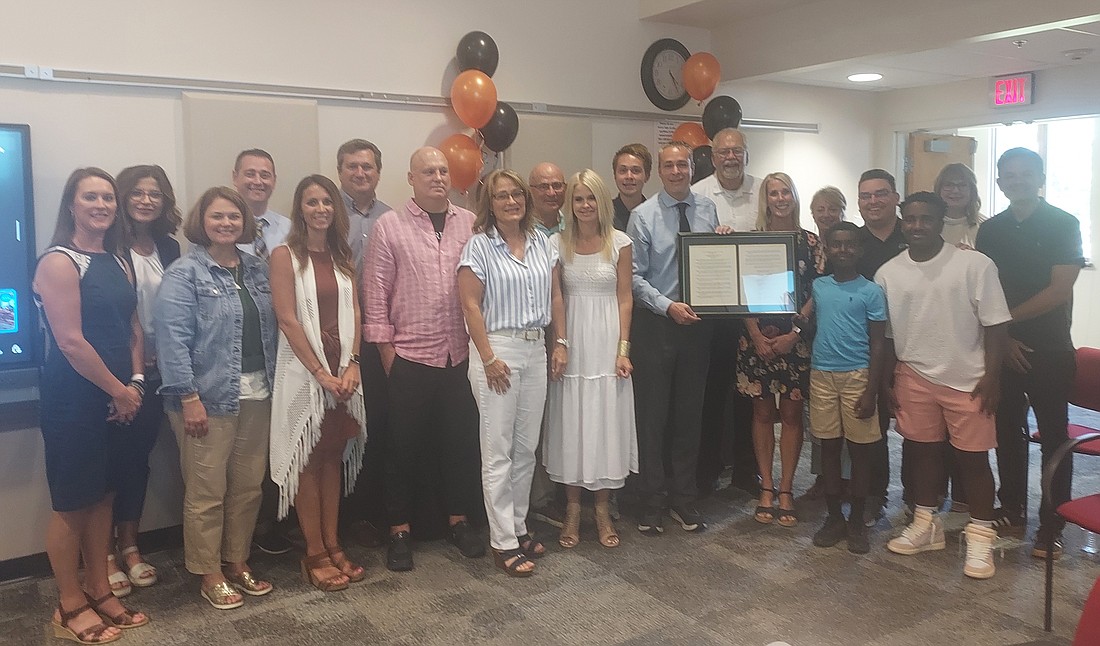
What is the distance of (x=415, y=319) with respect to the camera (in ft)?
11.5

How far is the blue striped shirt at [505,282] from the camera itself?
3393 millimetres

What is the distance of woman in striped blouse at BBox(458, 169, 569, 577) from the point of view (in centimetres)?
339

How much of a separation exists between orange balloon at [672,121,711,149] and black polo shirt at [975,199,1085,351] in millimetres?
2182

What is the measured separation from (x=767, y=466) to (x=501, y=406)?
1.51 meters

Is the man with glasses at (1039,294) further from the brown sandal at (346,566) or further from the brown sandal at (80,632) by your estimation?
the brown sandal at (80,632)

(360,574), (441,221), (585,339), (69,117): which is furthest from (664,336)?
(69,117)

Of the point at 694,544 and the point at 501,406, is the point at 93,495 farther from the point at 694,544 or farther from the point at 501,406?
the point at 694,544

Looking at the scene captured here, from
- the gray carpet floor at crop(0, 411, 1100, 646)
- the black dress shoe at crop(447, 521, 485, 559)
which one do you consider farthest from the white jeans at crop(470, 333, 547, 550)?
the gray carpet floor at crop(0, 411, 1100, 646)

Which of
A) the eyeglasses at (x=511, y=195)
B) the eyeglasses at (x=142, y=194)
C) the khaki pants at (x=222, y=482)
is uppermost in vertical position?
the eyeglasses at (x=142, y=194)

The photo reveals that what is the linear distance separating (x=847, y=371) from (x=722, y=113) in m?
2.44

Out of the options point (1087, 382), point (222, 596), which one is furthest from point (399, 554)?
point (1087, 382)

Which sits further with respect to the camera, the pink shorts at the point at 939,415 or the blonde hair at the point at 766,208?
the blonde hair at the point at 766,208

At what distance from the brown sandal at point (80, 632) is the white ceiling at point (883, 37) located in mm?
4439

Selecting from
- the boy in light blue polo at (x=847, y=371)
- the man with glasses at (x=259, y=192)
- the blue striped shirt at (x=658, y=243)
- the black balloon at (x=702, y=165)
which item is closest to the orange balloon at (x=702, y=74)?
the black balloon at (x=702, y=165)
